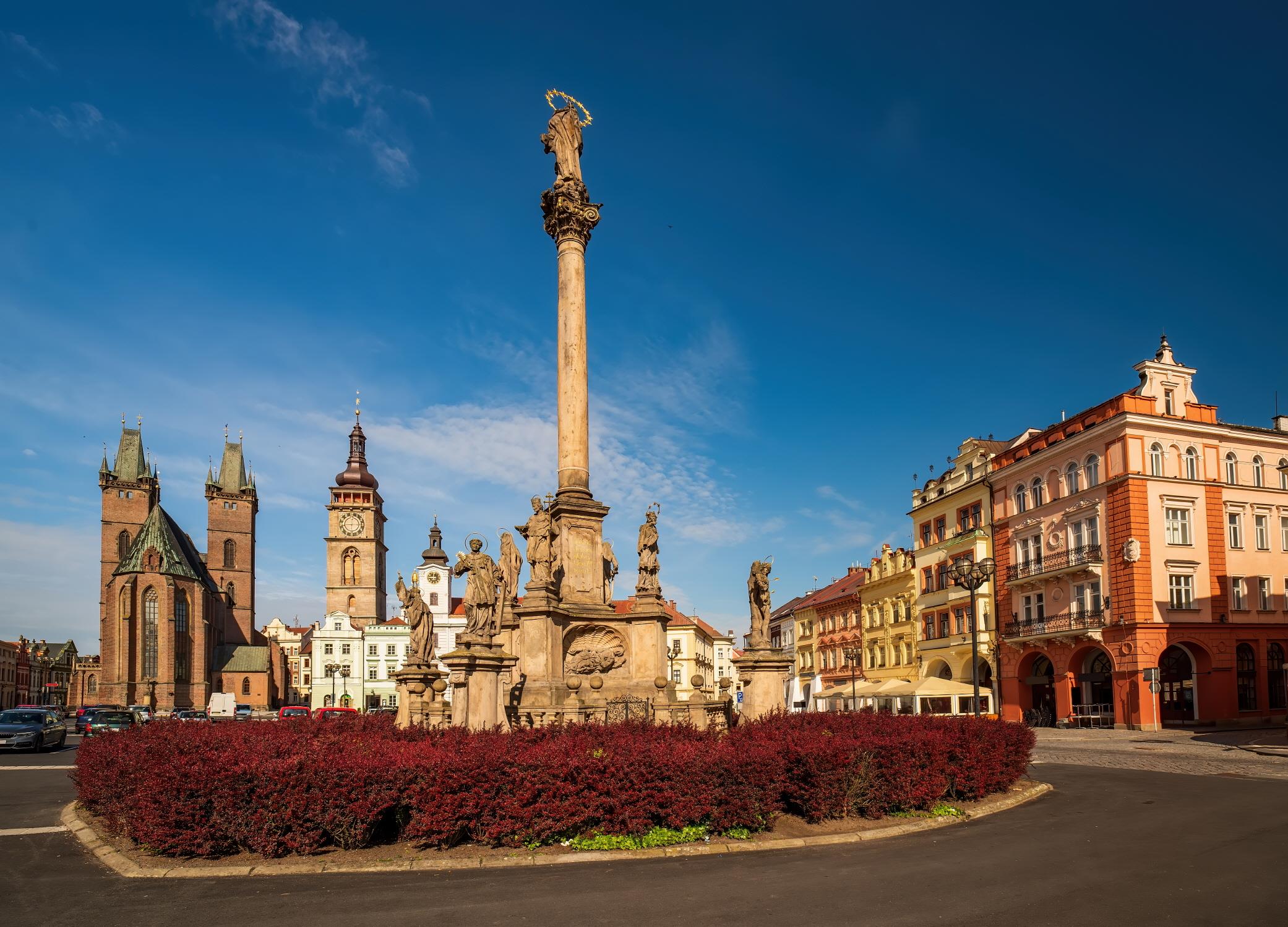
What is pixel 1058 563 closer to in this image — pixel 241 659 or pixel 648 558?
pixel 648 558

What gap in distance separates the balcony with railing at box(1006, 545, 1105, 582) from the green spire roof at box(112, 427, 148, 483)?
106197 millimetres

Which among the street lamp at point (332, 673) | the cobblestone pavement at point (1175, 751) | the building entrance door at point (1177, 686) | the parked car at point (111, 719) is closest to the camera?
the cobblestone pavement at point (1175, 751)

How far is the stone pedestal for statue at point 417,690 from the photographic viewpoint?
72.1ft

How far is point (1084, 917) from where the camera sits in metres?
7.70

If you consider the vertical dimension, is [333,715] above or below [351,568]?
below

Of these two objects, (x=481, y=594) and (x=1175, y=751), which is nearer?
(x=481, y=594)

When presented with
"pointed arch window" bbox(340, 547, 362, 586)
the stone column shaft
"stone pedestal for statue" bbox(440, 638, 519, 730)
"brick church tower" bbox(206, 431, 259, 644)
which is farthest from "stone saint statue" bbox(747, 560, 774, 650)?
"brick church tower" bbox(206, 431, 259, 644)

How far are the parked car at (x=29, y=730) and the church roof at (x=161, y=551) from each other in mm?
66880

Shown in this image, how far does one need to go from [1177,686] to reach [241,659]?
324 feet

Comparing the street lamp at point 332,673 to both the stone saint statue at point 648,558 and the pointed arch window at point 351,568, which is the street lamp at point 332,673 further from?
the stone saint statue at point 648,558

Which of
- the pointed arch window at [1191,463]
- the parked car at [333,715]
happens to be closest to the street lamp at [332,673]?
the parked car at [333,715]

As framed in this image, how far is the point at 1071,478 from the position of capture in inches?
1619

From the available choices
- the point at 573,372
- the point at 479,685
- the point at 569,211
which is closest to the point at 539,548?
the point at 479,685

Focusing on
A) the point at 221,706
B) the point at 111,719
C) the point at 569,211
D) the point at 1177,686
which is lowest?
the point at 221,706
